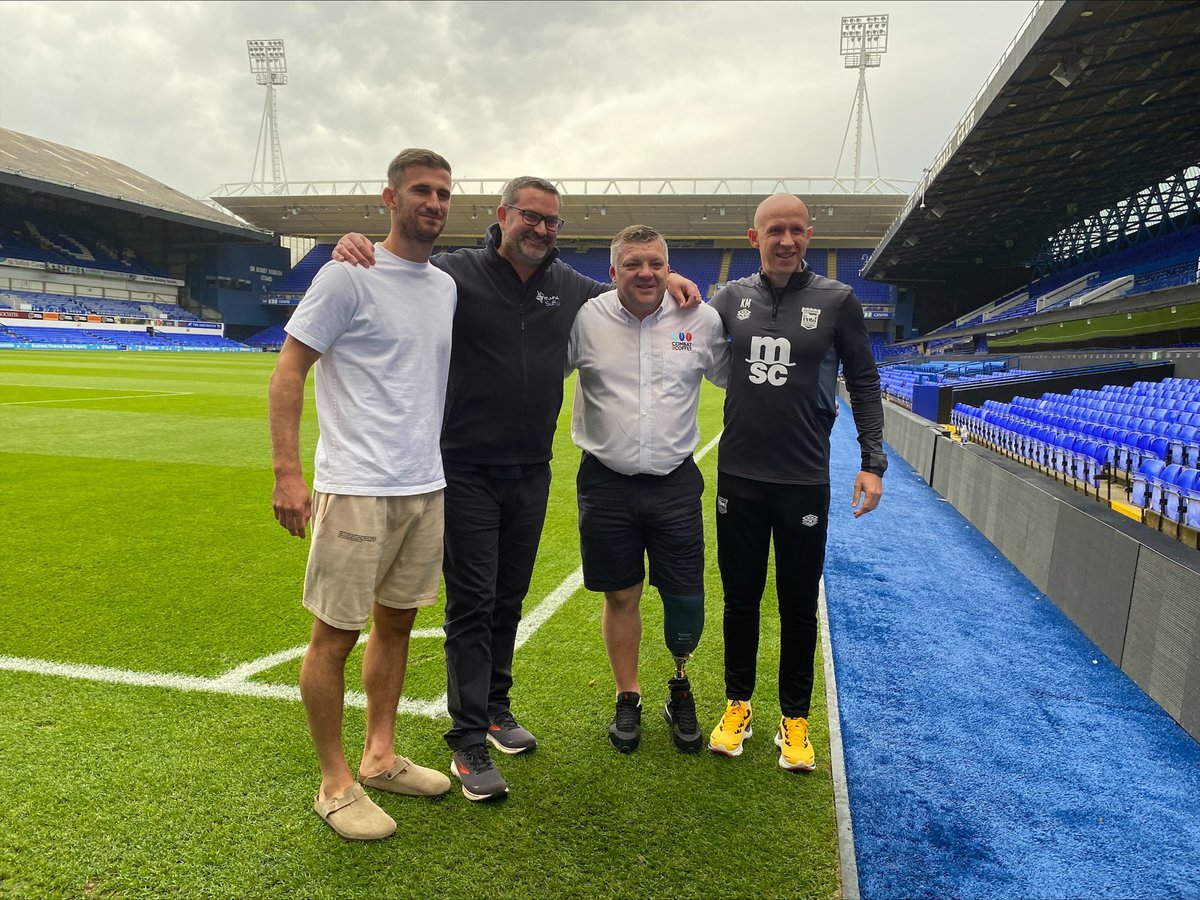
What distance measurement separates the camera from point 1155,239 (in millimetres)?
28094

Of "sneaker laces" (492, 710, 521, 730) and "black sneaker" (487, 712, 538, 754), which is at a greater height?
"sneaker laces" (492, 710, 521, 730)

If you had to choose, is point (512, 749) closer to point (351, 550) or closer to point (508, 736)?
point (508, 736)

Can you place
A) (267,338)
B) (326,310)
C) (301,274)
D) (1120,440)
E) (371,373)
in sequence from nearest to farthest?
1. (326,310)
2. (371,373)
3. (1120,440)
4. (267,338)
5. (301,274)

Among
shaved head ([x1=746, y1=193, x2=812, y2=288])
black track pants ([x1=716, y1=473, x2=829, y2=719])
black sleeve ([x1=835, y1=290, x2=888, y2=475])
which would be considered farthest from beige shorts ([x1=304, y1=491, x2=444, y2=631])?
black sleeve ([x1=835, y1=290, x2=888, y2=475])

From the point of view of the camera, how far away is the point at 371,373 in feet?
7.37

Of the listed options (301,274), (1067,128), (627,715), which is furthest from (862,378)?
(301,274)

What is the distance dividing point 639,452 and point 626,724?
43.1 inches

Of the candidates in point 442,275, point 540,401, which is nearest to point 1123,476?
point 540,401

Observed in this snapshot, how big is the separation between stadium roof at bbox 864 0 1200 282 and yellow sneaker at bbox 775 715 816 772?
45.0 feet

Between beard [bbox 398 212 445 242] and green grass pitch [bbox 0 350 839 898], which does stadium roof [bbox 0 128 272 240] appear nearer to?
green grass pitch [bbox 0 350 839 898]

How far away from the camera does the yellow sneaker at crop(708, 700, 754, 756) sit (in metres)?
2.82

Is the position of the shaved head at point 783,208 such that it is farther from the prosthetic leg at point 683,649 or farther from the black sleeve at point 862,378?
the prosthetic leg at point 683,649

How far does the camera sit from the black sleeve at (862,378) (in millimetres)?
2787

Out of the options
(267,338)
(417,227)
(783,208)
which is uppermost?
(267,338)
